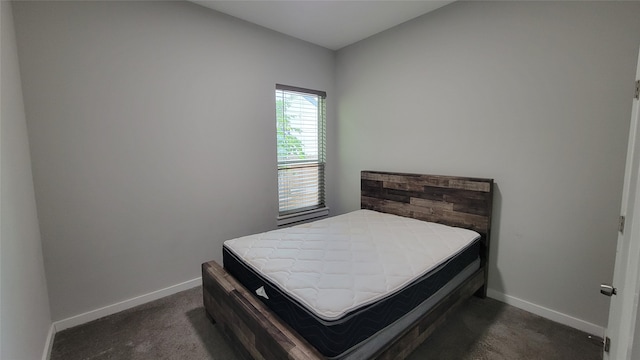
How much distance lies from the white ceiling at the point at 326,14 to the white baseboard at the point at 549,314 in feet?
8.68

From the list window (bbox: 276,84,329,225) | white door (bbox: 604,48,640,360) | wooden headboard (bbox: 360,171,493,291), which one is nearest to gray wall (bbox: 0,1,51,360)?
window (bbox: 276,84,329,225)

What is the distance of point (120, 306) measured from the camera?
2156 millimetres

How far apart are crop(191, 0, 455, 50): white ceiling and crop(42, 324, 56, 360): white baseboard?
9.25 ft

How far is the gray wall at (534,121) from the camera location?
1741mm

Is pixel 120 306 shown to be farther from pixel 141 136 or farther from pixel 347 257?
pixel 347 257

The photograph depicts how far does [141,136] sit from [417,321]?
2.46 meters

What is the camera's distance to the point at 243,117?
275cm

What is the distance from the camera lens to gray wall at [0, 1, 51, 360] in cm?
117

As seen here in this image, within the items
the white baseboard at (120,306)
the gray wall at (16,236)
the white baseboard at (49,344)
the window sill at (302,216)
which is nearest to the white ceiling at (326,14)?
the gray wall at (16,236)

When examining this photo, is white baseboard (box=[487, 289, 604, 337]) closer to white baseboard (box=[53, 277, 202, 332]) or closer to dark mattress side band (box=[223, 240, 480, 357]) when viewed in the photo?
dark mattress side band (box=[223, 240, 480, 357])

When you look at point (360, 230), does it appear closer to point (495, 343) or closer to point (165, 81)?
point (495, 343)

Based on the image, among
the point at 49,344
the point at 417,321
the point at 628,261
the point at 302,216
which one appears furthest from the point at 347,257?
the point at 49,344

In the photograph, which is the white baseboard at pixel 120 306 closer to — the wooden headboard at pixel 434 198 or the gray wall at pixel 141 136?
the gray wall at pixel 141 136

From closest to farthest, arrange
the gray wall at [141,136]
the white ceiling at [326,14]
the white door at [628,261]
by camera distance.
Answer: the white door at [628,261] → the gray wall at [141,136] → the white ceiling at [326,14]
